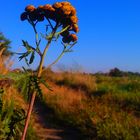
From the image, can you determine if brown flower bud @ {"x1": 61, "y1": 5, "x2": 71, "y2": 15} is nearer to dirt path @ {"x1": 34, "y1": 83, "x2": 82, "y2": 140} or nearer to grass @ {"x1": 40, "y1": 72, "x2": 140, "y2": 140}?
grass @ {"x1": 40, "y1": 72, "x2": 140, "y2": 140}

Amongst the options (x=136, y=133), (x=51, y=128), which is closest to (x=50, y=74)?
(x=51, y=128)

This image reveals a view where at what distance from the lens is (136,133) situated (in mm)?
9984

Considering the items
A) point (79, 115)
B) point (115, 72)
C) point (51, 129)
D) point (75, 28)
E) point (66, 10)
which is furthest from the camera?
point (115, 72)

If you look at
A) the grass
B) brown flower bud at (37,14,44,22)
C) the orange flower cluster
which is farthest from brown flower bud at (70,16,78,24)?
the grass

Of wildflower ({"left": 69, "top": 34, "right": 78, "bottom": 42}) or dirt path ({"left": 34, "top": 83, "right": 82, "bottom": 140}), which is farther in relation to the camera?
dirt path ({"left": 34, "top": 83, "right": 82, "bottom": 140})

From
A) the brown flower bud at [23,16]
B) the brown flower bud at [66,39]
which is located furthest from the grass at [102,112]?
the brown flower bud at [23,16]

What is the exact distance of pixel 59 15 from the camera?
473cm

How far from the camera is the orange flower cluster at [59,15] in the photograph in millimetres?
4703

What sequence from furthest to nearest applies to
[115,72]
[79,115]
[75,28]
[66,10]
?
[115,72], [79,115], [75,28], [66,10]

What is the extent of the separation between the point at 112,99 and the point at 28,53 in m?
10.1

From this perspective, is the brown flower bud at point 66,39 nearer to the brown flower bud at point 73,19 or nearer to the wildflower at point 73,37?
the wildflower at point 73,37

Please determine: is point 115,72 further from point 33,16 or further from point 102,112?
point 33,16

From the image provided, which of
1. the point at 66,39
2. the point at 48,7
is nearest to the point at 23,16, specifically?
the point at 48,7

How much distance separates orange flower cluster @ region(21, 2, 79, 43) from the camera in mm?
4703
